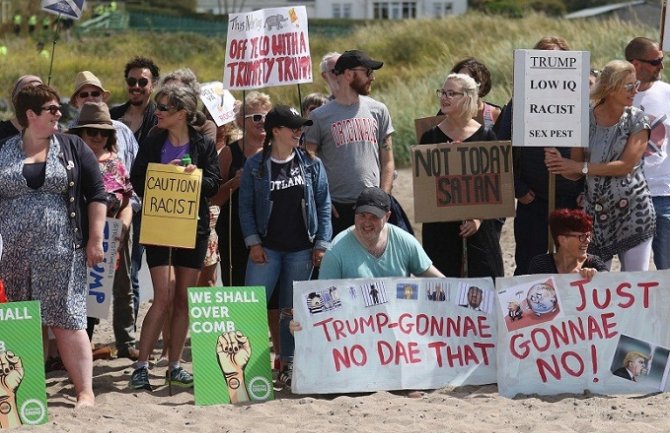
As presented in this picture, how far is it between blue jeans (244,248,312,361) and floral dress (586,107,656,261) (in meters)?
1.81

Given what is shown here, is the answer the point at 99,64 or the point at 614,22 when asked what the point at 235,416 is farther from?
the point at 99,64

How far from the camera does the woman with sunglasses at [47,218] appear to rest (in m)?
7.71

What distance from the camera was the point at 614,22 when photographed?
24141 mm

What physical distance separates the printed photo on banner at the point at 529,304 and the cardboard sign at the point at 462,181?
0.91 m

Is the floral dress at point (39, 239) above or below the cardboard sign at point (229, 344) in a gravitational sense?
above

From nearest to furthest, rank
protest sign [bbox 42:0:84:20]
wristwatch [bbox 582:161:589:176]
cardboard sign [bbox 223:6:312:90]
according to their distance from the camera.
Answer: wristwatch [bbox 582:161:589:176], cardboard sign [bbox 223:6:312:90], protest sign [bbox 42:0:84:20]

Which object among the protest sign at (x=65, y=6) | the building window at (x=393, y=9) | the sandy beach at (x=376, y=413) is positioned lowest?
the sandy beach at (x=376, y=413)

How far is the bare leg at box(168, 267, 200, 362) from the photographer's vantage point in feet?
27.8

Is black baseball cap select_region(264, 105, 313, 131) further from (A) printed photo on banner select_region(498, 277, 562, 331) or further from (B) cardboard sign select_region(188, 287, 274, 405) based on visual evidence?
(A) printed photo on banner select_region(498, 277, 562, 331)

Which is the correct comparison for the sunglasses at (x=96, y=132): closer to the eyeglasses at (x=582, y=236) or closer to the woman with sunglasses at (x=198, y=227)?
the woman with sunglasses at (x=198, y=227)

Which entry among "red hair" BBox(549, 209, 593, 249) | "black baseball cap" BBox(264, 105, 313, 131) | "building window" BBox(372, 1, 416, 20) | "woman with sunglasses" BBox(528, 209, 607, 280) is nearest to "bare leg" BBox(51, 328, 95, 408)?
"black baseball cap" BBox(264, 105, 313, 131)

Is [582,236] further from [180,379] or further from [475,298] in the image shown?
[180,379]

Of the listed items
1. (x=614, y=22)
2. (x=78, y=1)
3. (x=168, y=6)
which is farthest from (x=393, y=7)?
(x=78, y=1)

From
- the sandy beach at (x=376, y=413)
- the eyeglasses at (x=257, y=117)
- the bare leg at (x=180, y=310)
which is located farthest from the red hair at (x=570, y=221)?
the eyeglasses at (x=257, y=117)
